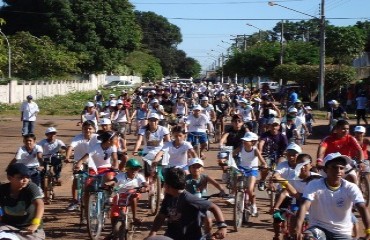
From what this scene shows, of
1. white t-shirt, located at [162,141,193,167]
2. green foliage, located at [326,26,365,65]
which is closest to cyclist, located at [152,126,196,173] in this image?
white t-shirt, located at [162,141,193,167]

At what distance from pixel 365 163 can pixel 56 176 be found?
5620 mm

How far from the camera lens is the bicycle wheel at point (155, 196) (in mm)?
12383

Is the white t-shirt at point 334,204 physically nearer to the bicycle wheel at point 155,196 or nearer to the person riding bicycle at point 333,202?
the person riding bicycle at point 333,202

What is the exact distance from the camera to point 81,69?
6988 cm

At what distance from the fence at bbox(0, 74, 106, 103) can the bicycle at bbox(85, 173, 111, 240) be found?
36.3 m

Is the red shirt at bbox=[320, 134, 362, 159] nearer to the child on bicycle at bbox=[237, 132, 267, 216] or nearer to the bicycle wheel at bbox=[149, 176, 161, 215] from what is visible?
the child on bicycle at bbox=[237, 132, 267, 216]

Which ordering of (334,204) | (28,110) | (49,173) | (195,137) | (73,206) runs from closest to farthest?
1. (334,204)
2. (73,206)
3. (49,173)
4. (195,137)
5. (28,110)

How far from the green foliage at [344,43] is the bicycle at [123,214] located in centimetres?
4377

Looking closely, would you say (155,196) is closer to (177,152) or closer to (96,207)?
(177,152)

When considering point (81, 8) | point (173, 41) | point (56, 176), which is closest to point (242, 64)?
point (81, 8)

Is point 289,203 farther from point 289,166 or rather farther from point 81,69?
point 81,69

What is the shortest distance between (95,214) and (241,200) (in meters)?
2.32

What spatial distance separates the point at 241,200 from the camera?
446 inches

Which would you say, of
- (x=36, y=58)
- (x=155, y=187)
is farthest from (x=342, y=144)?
(x=36, y=58)
